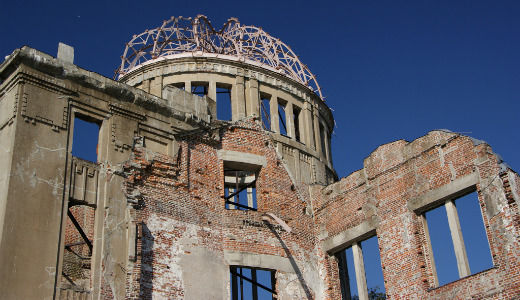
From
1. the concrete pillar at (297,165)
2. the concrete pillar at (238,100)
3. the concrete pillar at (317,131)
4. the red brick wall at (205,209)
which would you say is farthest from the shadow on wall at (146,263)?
the concrete pillar at (317,131)

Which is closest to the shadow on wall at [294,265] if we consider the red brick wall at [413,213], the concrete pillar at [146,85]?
the red brick wall at [413,213]

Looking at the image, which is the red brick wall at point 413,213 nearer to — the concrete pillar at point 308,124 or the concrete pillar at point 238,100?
the concrete pillar at point 308,124

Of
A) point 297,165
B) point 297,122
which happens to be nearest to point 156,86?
point 297,122

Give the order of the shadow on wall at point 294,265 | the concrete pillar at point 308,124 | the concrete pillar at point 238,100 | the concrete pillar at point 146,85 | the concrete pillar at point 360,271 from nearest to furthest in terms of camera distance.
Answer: the concrete pillar at point 360,271 → the shadow on wall at point 294,265 → the concrete pillar at point 238,100 → the concrete pillar at point 146,85 → the concrete pillar at point 308,124

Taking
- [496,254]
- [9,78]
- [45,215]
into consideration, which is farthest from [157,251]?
[496,254]

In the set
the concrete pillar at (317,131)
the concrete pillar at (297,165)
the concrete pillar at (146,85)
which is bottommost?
the concrete pillar at (297,165)

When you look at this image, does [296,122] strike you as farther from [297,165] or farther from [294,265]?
[294,265]

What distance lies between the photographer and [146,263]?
1600 centimetres

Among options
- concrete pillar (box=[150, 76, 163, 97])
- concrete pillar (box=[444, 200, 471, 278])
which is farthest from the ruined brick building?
concrete pillar (box=[150, 76, 163, 97])

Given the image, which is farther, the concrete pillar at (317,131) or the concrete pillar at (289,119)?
the concrete pillar at (317,131)

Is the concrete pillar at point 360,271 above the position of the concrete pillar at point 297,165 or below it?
below

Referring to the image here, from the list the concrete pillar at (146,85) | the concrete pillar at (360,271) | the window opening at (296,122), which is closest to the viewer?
the concrete pillar at (360,271)

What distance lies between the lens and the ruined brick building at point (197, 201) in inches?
583

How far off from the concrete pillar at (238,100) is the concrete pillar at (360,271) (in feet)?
20.0
